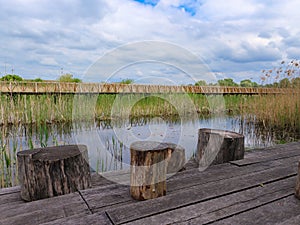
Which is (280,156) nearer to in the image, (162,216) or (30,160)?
(162,216)

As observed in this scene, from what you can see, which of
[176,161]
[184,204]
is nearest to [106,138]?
[176,161]

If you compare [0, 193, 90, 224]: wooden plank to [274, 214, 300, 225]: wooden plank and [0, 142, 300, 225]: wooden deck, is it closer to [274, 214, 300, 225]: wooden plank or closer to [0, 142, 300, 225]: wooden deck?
[0, 142, 300, 225]: wooden deck

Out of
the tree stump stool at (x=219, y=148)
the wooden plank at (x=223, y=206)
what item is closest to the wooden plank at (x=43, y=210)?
the wooden plank at (x=223, y=206)

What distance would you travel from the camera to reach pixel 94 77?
4.97ft

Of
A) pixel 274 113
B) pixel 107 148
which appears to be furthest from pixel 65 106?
pixel 274 113

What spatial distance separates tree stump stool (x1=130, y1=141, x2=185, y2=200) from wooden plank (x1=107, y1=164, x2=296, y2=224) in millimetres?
61

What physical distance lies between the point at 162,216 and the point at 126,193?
0.38 m

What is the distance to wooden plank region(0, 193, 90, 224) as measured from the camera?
1204 mm

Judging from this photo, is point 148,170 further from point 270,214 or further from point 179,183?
point 270,214

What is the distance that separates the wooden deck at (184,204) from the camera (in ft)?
3.85

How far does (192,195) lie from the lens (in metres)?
1.43

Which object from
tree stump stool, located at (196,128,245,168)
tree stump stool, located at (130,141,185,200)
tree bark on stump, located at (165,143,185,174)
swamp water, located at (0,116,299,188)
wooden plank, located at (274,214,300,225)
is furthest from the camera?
swamp water, located at (0,116,299,188)

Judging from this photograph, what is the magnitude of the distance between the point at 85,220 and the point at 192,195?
25.8 inches

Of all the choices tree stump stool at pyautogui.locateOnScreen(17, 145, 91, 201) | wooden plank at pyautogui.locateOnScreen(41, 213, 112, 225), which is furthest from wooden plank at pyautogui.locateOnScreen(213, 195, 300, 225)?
tree stump stool at pyautogui.locateOnScreen(17, 145, 91, 201)
